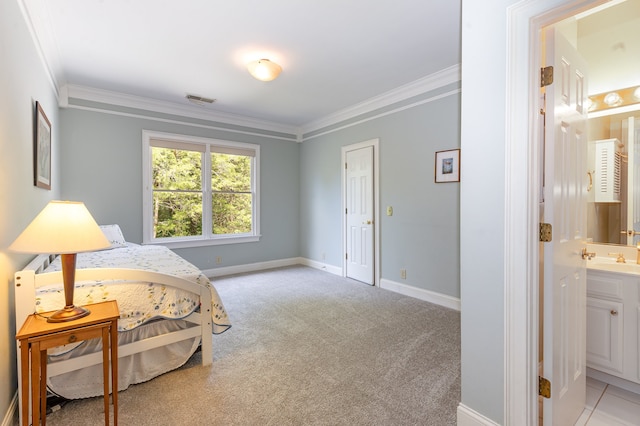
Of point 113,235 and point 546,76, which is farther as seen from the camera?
point 113,235

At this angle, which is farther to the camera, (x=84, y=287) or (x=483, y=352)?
(x=84, y=287)

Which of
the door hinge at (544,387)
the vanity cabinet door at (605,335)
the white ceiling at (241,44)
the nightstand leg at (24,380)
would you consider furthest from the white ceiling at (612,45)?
the nightstand leg at (24,380)

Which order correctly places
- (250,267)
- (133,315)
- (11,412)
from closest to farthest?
(11,412)
(133,315)
(250,267)

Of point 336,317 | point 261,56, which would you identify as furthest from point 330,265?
point 261,56

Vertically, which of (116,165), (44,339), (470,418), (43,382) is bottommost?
(470,418)

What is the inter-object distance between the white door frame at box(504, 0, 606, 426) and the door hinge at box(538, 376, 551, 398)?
0.34 feet

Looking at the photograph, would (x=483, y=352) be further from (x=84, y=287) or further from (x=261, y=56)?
(x=261, y=56)

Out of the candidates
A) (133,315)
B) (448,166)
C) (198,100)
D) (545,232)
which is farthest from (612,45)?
(198,100)

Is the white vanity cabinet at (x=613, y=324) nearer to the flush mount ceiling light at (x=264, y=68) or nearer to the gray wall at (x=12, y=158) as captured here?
the flush mount ceiling light at (x=264, y=68)

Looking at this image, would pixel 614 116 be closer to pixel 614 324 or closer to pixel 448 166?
pixel 448 166

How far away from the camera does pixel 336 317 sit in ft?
10.5

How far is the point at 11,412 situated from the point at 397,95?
435cm

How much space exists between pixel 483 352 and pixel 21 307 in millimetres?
2355

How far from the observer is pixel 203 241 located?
4.75m
